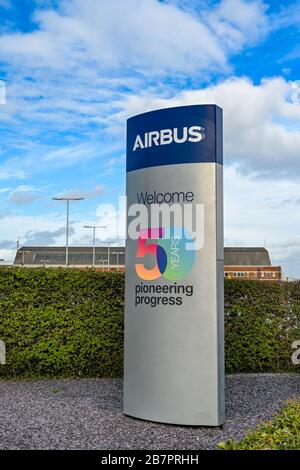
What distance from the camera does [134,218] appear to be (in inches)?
258

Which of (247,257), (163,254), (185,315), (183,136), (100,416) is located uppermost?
(247,257)

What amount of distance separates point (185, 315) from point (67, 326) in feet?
11.5

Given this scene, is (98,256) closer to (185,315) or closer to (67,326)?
(67,326)

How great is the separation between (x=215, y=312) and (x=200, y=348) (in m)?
0.43

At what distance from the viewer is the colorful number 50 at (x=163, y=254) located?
6137 millimetres

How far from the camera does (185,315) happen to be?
6.09 meters

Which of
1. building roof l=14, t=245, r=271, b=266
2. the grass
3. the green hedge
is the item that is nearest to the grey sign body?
the grass

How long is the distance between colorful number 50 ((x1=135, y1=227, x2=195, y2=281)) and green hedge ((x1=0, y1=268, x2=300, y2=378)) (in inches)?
108

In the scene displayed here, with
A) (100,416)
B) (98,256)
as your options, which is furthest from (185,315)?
(98,256)

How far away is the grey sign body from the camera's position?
6023 mm

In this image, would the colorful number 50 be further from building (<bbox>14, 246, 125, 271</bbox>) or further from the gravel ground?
building (<bbox>14, 246, 125, 271</bbox>)

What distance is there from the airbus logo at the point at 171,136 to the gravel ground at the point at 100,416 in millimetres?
3260

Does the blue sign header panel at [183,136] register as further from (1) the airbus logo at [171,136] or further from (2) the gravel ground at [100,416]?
(2) the gravel ground at [100,416]

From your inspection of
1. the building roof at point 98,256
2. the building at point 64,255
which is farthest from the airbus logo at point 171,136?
the building roof at point 98,256
